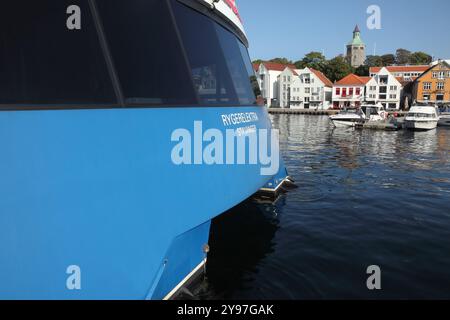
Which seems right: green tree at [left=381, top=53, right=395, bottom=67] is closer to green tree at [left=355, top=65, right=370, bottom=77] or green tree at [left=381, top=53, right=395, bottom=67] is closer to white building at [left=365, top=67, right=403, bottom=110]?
green tree at [left=355, top=65, right=370, bottom=77]

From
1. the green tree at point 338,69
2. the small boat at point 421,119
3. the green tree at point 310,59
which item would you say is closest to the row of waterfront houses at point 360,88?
the green tree at point 338,69

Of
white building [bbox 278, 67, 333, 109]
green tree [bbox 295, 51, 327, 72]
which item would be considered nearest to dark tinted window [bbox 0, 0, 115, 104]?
white building [bbox 278, 67, 333, 109]

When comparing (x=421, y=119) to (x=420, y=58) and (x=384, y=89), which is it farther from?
(x=420, y=58)

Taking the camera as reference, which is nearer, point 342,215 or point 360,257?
point 360,257

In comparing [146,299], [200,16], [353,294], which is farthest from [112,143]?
[353,294]

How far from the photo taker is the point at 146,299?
3066 mm

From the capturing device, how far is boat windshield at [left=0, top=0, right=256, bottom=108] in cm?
290

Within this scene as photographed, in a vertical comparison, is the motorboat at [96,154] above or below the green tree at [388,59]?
below

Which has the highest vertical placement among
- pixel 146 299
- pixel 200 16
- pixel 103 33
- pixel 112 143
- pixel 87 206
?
pixel 200 16

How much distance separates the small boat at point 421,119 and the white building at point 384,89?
39.9 metres

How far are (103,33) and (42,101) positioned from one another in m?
0.86

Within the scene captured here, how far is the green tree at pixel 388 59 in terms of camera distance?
142375mm

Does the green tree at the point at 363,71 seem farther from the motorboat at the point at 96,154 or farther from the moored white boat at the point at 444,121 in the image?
the motorboat at the point at 96,154
